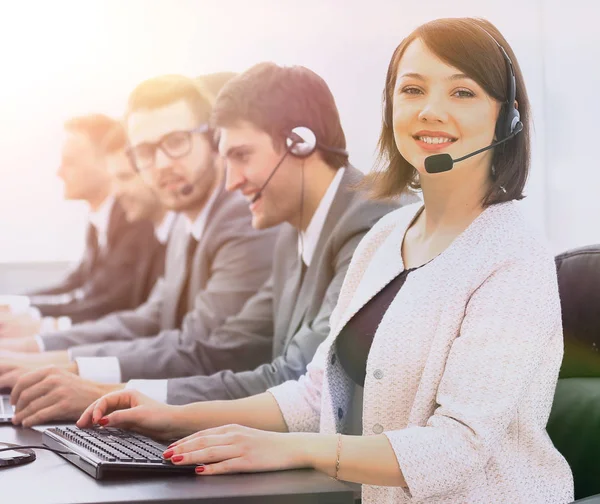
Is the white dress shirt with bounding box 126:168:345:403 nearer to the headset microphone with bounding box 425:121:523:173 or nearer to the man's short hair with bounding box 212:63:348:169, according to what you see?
the man's short hair with bounding box 212:63:348:169

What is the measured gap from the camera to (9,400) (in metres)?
1.87

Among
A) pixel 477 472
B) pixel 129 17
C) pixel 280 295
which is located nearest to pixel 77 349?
pixel 280 295

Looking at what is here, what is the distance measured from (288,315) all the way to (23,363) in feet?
2.10

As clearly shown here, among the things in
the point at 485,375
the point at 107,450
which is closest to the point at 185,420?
the point at 107,450

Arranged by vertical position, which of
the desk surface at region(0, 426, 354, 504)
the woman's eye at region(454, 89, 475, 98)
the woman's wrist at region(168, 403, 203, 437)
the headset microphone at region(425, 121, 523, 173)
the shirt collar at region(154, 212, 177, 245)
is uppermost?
the woman's eye at region(454, 89, 475, 98)

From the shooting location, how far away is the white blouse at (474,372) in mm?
1152

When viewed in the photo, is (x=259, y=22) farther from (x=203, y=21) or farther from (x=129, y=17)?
(x=129, y=17)

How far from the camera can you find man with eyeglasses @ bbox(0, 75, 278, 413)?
2.07 meters

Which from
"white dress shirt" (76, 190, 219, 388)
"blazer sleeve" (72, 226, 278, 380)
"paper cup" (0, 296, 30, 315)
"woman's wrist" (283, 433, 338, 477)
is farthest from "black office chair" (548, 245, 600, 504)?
"paper cup" (0, 296, 30, 315)

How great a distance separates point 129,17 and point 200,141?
346mm

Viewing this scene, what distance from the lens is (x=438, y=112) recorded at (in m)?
1.49

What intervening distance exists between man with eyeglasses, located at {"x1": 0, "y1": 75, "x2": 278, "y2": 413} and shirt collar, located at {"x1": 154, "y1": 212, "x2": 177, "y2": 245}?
0.05 ft

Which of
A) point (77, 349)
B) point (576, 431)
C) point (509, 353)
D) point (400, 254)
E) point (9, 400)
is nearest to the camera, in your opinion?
point (509, 353)

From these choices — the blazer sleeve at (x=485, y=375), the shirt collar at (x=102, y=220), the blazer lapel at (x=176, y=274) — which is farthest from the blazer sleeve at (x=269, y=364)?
the blazer sleeve at (x=485, y=375)
